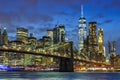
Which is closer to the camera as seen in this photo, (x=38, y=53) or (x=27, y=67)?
(x=38, y=53)

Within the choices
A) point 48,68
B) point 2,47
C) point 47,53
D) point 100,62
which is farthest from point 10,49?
point 48,68

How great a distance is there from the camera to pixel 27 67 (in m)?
176

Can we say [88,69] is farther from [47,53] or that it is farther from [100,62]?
[47,53]

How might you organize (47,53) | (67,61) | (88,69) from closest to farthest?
(47,53) < (67,61) < (88,69)

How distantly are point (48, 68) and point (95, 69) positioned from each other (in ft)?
56.0

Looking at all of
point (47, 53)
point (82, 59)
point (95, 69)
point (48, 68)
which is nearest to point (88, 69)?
point (95, 69)

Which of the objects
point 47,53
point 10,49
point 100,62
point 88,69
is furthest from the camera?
point 88,69

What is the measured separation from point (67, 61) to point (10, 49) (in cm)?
2198

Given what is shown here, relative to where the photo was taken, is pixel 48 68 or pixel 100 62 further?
pixel 48 68

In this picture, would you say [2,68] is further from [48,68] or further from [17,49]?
[17,49]

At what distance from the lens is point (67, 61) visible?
126188mm

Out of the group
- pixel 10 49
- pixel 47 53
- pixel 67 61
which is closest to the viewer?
pixel 10 49

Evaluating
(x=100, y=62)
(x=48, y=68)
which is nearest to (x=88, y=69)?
(x=48, y=68)

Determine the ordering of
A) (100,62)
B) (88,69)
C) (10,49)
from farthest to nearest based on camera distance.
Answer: (88,69), (100,62), (10,49)
